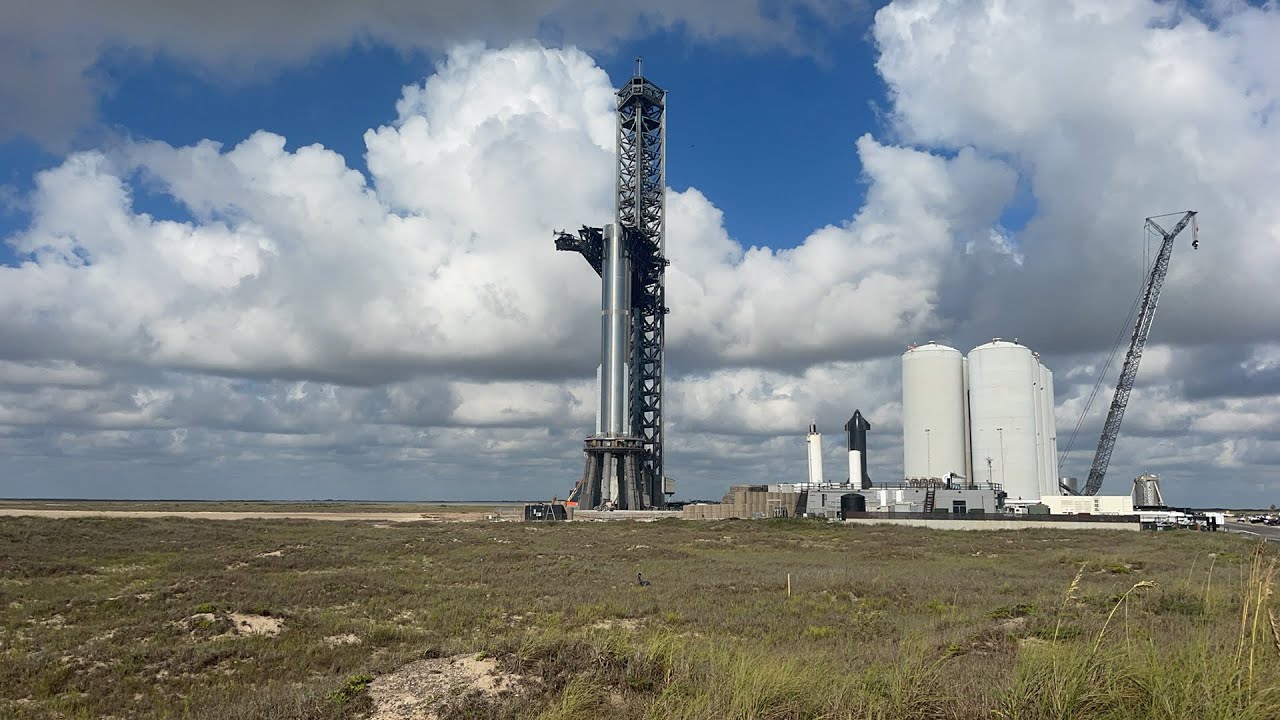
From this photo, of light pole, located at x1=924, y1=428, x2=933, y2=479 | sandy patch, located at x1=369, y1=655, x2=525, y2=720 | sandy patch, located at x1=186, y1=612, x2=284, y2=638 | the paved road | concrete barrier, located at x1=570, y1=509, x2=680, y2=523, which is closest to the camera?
sandy patch, located at x1=369, y1=655, x2=525, y2=720

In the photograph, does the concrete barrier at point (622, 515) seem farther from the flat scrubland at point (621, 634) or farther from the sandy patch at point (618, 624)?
the sandy patch at point (618, 624)

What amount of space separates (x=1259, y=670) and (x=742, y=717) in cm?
609

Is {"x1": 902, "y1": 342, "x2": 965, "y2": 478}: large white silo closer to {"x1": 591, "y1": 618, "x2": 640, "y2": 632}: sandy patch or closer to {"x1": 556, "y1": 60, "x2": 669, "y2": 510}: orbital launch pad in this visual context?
{"x1": 556, "y1": 60, "x2": 669, "y2": 510}: orbital launch pad

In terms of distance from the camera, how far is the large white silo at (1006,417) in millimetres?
104250

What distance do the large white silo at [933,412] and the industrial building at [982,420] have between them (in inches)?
5.3

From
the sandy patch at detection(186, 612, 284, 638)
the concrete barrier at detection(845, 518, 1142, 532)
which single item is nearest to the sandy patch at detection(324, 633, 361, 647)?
the sandy patch at detection(186, 612, 284, 638)

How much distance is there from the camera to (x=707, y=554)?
2004 inches

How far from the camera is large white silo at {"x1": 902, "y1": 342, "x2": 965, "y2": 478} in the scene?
110m

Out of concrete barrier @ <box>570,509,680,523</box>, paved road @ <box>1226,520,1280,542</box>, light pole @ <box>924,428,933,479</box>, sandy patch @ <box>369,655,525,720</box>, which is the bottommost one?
paved road @ <box>1226,520,1280,542</box>

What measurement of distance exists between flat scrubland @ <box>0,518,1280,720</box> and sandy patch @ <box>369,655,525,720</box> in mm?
52

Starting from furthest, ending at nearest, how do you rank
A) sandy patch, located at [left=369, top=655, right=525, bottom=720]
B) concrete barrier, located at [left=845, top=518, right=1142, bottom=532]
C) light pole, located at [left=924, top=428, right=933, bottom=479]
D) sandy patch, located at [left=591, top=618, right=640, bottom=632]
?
light pole, located at [left=924, top=428, right=933, bottom=479] → concrete barrier, located at [left=845, top=518, right=1142, bottom=532] → sandy patch, located at [left=591, top=618, right=640, bottom=632] → sandy patch, located at [left=369, top=655, right=525, bottom=720]

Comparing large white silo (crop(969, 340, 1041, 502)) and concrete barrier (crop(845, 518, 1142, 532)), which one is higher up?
large white silo (crop(969, 340, 1041, 502))

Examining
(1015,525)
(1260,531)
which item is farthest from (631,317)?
(1260,531)

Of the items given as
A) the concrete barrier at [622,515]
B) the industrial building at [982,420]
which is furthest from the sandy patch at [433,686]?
the industrial building at [982,420]
